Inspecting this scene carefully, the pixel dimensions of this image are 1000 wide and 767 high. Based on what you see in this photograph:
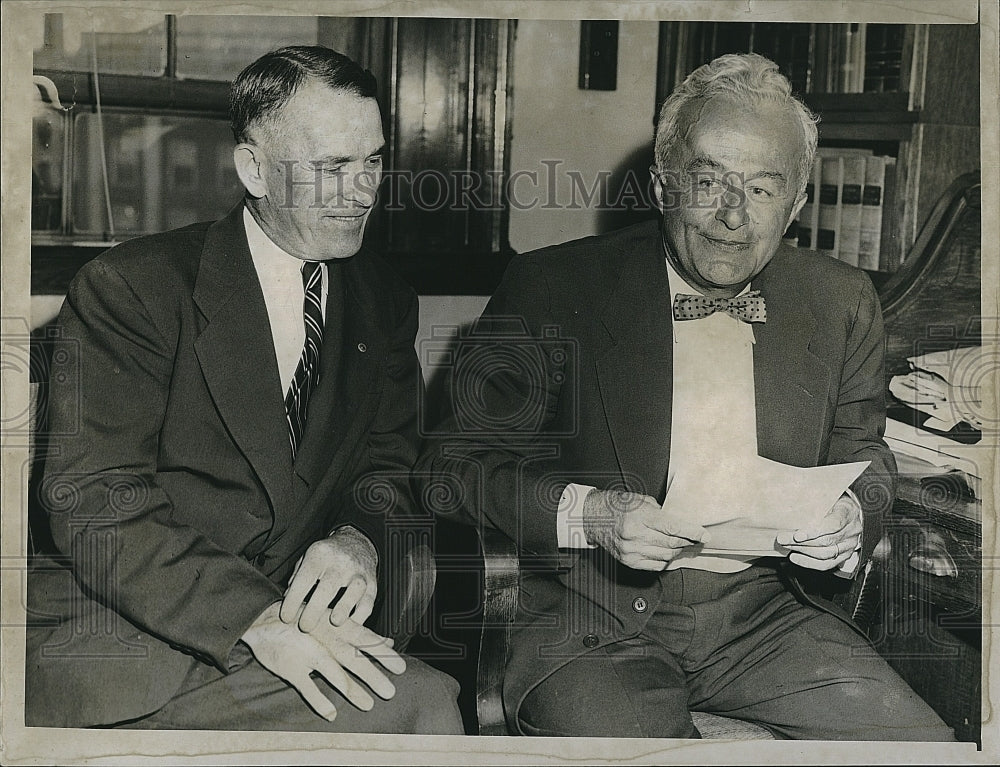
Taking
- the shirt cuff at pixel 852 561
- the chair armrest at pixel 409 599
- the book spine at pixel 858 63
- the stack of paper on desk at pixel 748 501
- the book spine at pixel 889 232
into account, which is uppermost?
the book spine at pixel 858 63

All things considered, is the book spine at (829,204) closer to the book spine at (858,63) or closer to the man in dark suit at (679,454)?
the man in dark suit at (679,454)

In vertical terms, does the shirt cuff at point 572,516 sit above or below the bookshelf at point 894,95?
below

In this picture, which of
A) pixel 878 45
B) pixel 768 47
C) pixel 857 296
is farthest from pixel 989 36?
pixel 857 296

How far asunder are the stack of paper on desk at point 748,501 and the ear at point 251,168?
3.89ft

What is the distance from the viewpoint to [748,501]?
8.09 feet

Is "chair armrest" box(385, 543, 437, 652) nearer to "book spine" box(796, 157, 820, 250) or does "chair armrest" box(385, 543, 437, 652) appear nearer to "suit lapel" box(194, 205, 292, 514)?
"suit lapel" box(194, 205, 292, 514)

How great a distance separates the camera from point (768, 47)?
8.35ft

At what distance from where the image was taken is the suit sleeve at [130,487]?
94.8 inches

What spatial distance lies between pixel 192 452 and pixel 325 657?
1.86 ft

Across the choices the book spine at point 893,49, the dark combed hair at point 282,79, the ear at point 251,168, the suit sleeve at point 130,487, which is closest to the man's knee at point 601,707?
the suit sleeve at point 130,487

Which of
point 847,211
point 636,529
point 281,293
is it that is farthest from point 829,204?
point 281,293

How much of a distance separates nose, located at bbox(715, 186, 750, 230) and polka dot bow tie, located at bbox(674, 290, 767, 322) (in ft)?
0.56

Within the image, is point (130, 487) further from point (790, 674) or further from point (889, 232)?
point (889, 232)

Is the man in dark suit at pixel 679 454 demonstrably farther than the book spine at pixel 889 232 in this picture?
No
